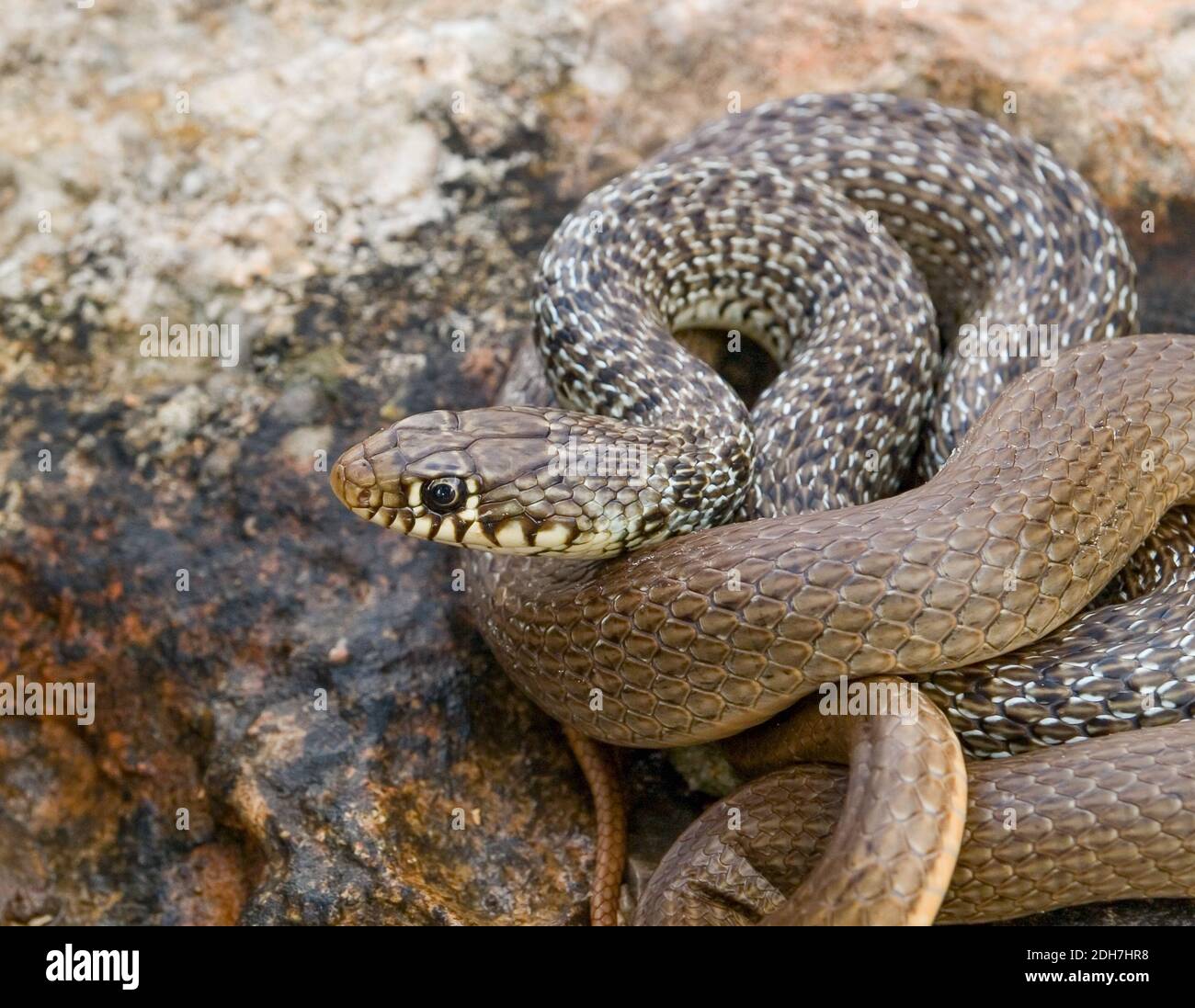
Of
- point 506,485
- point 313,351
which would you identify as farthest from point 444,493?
point 313,351

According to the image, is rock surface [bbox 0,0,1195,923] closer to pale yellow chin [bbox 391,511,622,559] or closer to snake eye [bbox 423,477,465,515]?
pale yellow chin [bbox 391,511,622,559]

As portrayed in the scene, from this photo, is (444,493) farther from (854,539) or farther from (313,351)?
(313,351)

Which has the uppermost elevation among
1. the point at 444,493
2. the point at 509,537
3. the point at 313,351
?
the point at 313,351

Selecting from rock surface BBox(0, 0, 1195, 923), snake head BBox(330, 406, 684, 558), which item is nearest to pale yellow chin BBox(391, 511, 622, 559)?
snake head BBox(330, 406, 684, 558)

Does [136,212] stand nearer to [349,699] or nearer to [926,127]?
[349,699]

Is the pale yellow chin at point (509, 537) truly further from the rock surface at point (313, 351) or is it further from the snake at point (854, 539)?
the rock surface at point (313, 351)

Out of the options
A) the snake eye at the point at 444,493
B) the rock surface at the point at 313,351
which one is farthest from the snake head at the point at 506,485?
the rock surface at the point at 313,351

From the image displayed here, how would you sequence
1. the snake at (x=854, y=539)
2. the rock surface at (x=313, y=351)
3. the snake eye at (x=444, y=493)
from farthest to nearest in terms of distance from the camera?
the rock surface at (x=313, y=351)
the snake eye at (x=444, y=493)
the snake at (x=854, y=539)

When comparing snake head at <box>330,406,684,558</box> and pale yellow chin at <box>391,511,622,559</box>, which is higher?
snake head at <box>330,406,684,558</box>
